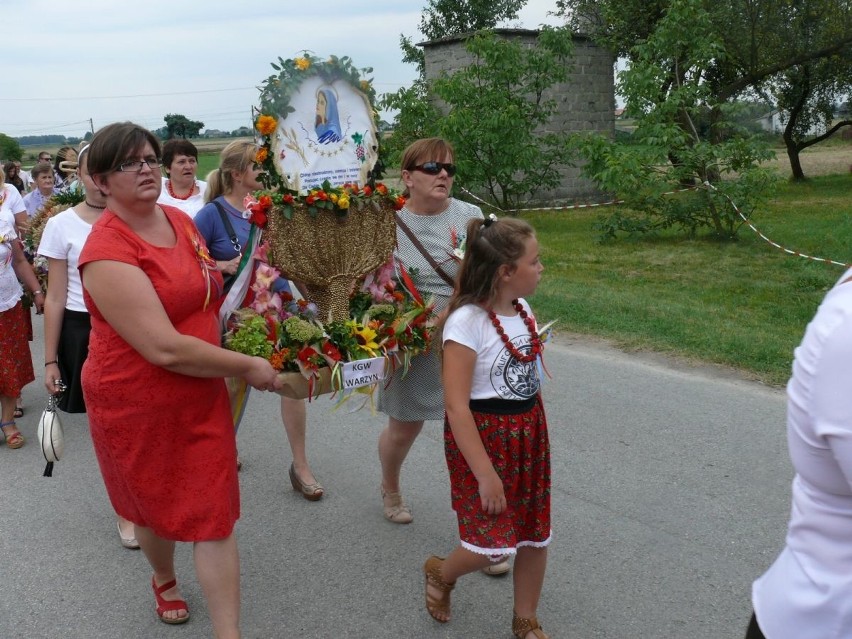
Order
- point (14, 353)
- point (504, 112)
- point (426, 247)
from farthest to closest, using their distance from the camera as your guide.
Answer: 1. point (504, 112)
2. point (14, 353)
3. point (426, 247)

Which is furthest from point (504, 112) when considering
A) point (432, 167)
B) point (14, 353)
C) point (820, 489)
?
point (820, 489)

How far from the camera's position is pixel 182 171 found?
6.00m

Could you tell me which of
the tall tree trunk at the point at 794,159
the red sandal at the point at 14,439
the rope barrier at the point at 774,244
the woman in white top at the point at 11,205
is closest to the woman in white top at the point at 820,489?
the red sandal at the point at 14,439

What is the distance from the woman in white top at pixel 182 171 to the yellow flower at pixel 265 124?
2426 millimetres

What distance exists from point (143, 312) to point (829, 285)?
7978 millimetres

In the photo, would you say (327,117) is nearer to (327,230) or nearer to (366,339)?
(327,230)

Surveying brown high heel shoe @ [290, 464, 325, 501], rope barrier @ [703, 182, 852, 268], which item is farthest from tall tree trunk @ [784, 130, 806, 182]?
brown high heel shoe @ [290, 464, 325, 501]

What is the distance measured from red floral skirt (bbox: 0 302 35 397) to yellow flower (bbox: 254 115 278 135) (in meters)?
3.50

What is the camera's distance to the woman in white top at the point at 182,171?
597 cm

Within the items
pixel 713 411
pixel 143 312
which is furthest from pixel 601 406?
pixel 143 312

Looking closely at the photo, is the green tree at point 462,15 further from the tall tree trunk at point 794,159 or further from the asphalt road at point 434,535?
the asphalt road at point 434,535

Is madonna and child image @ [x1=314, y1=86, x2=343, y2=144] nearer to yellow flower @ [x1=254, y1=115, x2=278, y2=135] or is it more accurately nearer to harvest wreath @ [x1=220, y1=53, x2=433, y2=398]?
harvest wreath @ [x1=220, y1=53, x2=433, y2=398]

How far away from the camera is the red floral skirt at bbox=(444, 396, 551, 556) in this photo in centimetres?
296

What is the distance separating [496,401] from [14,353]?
453 centimetres
